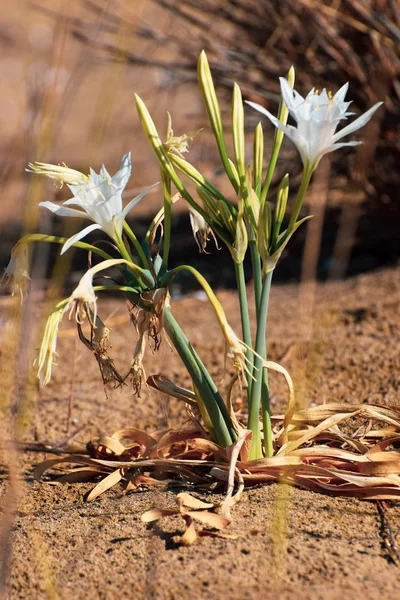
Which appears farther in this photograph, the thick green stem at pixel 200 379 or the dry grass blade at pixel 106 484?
the dry grass blade at pixel 106 484

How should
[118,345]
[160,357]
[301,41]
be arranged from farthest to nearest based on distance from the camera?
[301,41] < [118,345] < [160,357]

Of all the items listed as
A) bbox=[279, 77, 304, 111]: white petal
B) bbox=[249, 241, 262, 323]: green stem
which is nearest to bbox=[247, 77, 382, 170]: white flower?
bbox=[279, 77, 304, 111]: white petal

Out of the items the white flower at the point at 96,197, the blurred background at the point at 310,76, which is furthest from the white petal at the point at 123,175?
the blurred background at the point at 310,76

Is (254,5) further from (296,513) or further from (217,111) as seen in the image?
(296,513)

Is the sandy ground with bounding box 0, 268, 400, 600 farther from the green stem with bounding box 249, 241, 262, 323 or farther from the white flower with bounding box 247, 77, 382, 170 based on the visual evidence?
the white flower with bounding box 247, 77, 382, 170

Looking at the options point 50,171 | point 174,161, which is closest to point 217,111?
point 174,161

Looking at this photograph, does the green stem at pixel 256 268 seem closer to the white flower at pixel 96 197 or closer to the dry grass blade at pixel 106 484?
the white flower at pixel 96 197
